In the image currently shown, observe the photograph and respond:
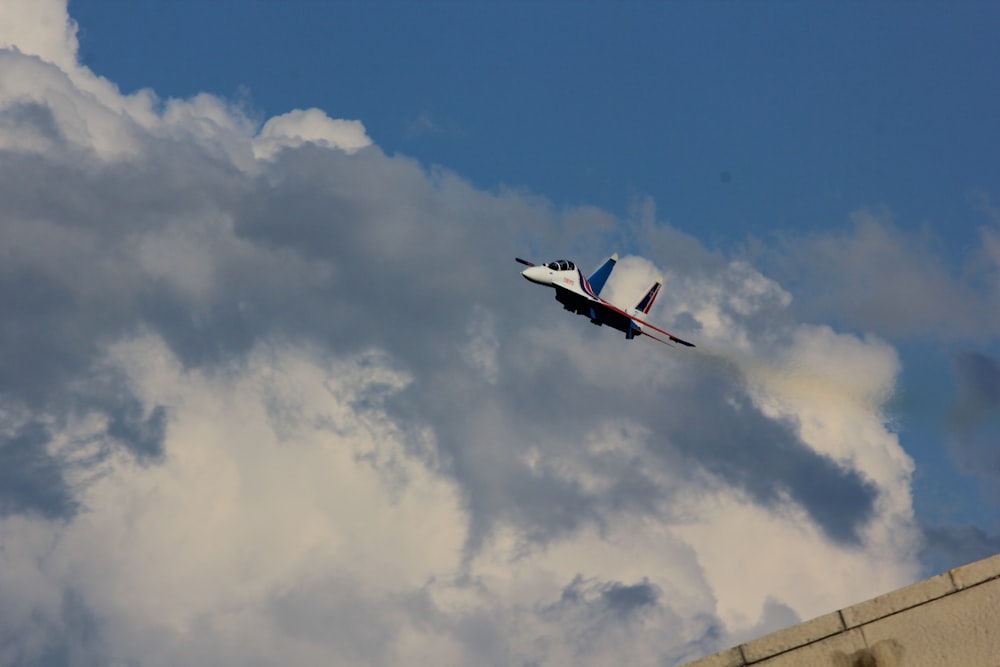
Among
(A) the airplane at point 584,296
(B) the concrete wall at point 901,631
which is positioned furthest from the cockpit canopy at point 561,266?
(B) the concrete wall at point 901,631

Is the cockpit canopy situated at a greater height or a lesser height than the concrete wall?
greater

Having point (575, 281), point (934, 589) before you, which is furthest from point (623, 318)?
point (934, 589)

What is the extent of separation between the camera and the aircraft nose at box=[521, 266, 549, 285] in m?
100

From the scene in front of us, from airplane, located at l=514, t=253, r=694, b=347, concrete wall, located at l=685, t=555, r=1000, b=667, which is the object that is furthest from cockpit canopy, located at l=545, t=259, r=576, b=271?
concrete wall, located at l=685, t=555, r=1000, b=667

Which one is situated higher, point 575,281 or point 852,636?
point 575,281

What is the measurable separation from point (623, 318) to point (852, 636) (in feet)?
251

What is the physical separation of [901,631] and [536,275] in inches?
2890

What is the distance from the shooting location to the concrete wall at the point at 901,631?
27844 mm

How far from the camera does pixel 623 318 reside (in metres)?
104

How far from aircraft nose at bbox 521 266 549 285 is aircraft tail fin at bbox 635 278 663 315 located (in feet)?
37.1

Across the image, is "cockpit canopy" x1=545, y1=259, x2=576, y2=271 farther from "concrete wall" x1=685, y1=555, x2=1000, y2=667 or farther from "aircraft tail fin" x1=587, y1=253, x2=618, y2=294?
"concrete wall" x1=685, y1=555, x2=1000, y2=667

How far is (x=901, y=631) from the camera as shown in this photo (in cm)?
2802

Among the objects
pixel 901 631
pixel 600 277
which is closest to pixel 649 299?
pixel 600 277

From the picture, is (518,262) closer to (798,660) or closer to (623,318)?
(623,318)
